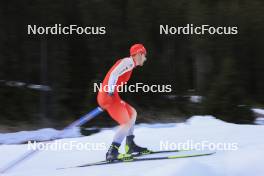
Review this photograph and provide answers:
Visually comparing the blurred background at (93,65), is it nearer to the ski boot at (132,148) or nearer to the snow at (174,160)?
the snow at (174,160)

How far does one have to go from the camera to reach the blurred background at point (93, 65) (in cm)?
1662

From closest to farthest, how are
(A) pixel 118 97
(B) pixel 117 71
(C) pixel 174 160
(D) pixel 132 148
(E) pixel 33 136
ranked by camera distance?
(C) pixel 174 160, (B) pixel 117 71, (A) pixel 118 97, (D) pixel 132 148, (E) pixel 33 136

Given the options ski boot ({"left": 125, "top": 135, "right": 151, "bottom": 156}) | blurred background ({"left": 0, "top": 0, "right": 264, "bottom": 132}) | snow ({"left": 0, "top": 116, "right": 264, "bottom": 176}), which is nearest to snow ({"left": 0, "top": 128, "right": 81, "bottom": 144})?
blurred background ({"left": 0, "top": 0, "right": 264, "bottom": 132})

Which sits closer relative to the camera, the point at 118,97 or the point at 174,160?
the point at 174,160

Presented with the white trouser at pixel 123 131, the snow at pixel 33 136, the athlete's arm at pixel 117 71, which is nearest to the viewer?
the athlete's arm at pixel 117 71

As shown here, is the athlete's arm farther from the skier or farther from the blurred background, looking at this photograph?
the blurred background

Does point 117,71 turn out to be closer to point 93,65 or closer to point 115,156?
point 115,156

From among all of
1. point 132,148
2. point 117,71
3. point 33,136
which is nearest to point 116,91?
point 117,71

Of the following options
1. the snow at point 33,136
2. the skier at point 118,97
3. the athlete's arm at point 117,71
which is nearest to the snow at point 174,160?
the skier at point 118,97

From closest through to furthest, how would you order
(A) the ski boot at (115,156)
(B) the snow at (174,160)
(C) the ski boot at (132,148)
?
1. (B) the snow at (174,160)
2. (A) the ski boot at (115,156)
3. (C) the ski boot at (132,148)

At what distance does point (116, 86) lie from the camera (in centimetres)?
688

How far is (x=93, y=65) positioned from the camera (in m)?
17.7

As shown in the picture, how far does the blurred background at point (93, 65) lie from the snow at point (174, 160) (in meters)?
6.43

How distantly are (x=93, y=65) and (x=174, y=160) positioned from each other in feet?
37.7
